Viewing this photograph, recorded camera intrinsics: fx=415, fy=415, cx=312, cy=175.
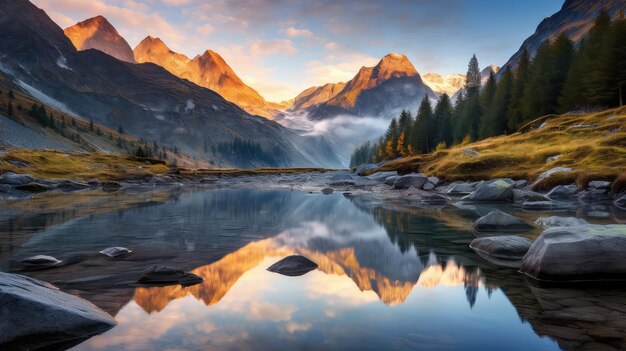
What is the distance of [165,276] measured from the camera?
12.5m

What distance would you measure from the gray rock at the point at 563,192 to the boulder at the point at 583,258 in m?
28.5

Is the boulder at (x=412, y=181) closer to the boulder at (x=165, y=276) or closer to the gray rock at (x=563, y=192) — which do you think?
the gray rock at (x=563, y=192)

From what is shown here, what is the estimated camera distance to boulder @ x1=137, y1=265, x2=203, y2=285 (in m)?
12.3

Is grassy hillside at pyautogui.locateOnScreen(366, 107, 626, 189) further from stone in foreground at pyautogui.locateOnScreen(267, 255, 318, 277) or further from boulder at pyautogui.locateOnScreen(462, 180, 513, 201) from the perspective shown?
stone in foreground at pyautogui.locateOnScreen(267, 255, 318, 277)

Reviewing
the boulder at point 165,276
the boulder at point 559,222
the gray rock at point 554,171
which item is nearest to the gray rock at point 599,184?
the gray rock at point 554,171

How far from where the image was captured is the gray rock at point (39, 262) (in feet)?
46.2

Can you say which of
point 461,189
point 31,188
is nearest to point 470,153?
point 461,189

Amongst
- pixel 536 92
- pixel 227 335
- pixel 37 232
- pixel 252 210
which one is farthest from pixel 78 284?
pixel 536 92

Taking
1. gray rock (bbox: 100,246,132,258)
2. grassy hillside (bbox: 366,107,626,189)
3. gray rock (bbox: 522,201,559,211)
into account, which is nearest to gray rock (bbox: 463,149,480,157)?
grassy hillside (bbox: 366,107,626,189)

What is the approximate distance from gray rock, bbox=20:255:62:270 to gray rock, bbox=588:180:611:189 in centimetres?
4010

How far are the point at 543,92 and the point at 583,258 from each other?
82466mm

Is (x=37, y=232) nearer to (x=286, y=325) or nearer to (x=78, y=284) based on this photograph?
(x=78, y=284)

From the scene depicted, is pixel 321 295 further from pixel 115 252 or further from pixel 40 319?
pixel 115 252

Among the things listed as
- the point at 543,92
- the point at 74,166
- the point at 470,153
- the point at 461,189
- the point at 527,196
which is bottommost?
the point at 527,196
